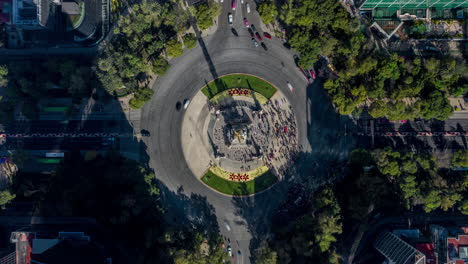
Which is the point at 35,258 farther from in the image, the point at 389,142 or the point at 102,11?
the point at 389,142

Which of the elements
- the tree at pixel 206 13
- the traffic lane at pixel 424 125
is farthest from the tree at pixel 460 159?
the tree at pixel 206 13

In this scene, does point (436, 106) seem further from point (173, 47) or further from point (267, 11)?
point (173, 47)

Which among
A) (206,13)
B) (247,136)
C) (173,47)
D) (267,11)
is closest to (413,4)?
(267,11)

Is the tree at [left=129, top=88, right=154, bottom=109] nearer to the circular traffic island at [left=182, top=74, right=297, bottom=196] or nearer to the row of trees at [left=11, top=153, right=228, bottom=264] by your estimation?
the circular traffic island at [left=182, top=74, right=297, bottom=196]

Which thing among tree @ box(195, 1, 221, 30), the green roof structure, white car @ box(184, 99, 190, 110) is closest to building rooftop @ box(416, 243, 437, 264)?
the green roof structure

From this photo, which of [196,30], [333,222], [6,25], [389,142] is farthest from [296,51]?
[6,25]

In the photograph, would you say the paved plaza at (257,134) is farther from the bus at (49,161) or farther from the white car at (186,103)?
the bus at (49,161)
